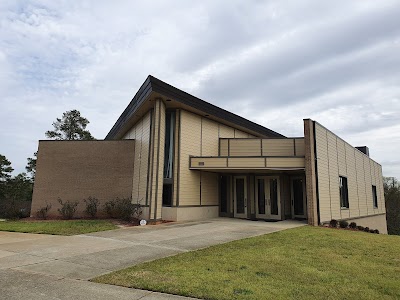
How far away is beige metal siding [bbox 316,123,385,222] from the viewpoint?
15.9 meters

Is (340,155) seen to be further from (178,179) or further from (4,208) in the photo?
(4,208)

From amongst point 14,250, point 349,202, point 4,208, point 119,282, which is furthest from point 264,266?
point 4,208

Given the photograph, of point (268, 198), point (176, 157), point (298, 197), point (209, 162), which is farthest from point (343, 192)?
point (176, 157)

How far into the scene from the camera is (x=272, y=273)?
5590 mm

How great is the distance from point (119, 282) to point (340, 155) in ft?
58.0

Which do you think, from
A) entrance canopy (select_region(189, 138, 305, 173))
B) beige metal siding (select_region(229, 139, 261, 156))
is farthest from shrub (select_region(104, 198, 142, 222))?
beige metal siding (select_region(229, 139, 261, 156))

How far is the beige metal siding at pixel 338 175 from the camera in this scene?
15.9 meters

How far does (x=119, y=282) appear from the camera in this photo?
500 centimetres

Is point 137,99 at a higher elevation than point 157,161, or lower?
higher

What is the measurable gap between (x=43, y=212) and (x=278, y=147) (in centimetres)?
1565

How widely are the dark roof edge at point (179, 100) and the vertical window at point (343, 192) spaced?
708cm

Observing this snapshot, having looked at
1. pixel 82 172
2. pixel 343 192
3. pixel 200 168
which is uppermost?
pixel 200 168

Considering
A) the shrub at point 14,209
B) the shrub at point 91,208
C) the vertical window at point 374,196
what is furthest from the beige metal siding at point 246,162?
the vertical window at point 374,196

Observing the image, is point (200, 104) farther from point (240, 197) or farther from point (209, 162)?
point (240, 197)
